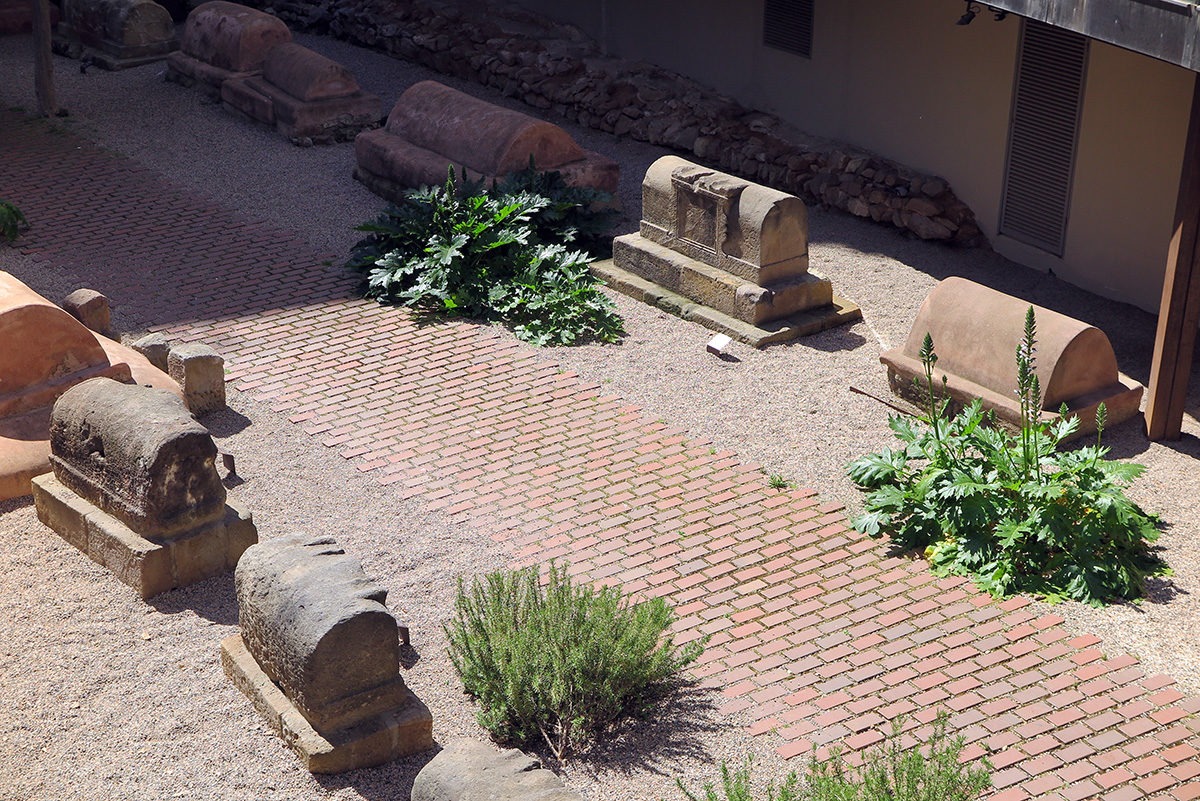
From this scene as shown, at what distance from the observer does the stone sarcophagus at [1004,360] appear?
8625 millimetres

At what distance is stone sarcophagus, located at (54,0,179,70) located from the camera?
17.0 m

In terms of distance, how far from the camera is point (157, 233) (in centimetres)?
Result: 1230

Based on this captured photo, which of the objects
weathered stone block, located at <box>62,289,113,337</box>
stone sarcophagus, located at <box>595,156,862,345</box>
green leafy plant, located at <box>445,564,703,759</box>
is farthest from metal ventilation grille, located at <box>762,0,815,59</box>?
green leafy plant, located at <box>445,564,703,759</box>

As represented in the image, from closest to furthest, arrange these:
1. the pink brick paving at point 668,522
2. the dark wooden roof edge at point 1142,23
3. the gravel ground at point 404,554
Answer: the gravel ground at point 404,554 → the pink brick paving at point 668,522 → the dark wooden roof edge at point 1142,23

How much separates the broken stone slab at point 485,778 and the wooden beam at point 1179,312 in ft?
17.8

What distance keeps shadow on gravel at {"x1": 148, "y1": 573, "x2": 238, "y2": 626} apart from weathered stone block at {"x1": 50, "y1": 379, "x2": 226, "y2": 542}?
0.31 m

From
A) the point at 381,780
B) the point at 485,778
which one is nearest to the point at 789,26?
the point at 381,780

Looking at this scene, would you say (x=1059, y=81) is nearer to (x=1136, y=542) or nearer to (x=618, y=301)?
(x=618, y=301)

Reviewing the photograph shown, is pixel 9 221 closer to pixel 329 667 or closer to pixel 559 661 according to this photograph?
pixel 329 667

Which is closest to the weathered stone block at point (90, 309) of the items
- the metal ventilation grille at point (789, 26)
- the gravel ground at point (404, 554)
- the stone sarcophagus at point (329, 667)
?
the gravel ground at point (404, 554)

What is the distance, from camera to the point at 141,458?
709cm

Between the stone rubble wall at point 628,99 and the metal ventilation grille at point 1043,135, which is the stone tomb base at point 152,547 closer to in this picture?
the stone rubble wall at point 628,99

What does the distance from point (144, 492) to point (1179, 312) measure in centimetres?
636

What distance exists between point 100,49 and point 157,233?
624 centimetres
